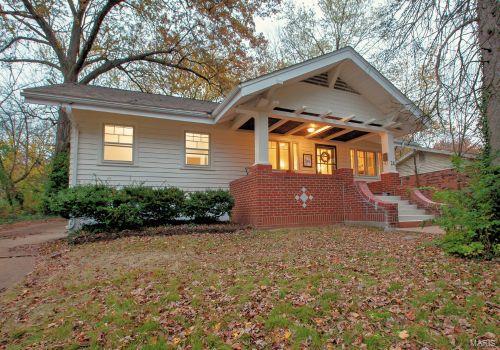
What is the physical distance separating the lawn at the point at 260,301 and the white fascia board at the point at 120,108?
4855 millimetres

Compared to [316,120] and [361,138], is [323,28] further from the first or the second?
[316,120]

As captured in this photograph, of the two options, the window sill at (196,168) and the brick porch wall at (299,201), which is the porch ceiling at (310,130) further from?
the brick porch wall at (299,201)

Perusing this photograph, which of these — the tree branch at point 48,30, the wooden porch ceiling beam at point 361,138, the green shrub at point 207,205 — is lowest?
the green shrub at point 207,205

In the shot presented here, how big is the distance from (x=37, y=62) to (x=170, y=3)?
795 cm

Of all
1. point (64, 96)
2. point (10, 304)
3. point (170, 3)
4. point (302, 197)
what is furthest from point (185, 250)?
point (170, 3)

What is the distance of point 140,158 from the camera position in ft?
32.6

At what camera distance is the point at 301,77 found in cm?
951

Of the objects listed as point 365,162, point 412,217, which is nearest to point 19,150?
point 365,162

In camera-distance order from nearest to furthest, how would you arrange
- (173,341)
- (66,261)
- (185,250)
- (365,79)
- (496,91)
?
1. (173,341)
2. (496,91)
3. (66,261)
4. (185,250)
5. (365,79)

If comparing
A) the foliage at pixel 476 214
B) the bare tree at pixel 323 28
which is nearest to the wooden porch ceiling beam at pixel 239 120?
the foliage at pixel 476 214

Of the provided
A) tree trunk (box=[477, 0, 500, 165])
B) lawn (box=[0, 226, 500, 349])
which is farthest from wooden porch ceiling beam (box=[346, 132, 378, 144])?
lawn (box=[0, 226, 500, 349])

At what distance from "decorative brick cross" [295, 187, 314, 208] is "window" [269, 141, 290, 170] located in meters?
2.63

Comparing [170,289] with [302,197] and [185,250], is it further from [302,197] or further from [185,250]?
[302,197]

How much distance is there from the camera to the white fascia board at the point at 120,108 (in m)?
8.19
